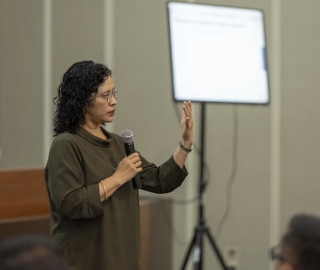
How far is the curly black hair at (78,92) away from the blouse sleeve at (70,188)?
11 cm

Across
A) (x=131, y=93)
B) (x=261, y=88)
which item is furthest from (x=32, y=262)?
(x=131, y=93)

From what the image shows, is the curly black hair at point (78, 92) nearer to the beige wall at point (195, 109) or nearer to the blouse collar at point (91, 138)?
the blouse collar at point (91, 138)

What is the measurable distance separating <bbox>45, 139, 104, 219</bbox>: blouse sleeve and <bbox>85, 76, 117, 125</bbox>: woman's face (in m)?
0.15

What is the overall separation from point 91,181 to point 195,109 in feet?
7.01

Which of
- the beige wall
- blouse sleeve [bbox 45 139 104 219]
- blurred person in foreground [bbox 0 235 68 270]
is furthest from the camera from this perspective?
Result: the beige wall

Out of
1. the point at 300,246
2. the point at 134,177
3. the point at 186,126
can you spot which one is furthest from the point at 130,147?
the point at 300,246

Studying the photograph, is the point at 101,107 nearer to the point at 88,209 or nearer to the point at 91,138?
the point at 91,138

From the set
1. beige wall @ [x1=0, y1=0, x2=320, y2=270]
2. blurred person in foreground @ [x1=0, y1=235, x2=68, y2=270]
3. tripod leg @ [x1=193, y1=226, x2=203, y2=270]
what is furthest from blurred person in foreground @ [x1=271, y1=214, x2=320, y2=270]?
beige wall @ [x1=0, y1=0, x2=320, y2=270]

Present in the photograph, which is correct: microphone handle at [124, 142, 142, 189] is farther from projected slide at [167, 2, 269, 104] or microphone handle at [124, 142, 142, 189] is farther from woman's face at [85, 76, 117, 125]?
projected slide at [167, 2, 269, 104]

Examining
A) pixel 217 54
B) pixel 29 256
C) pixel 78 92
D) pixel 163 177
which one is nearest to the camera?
pixel 29 256

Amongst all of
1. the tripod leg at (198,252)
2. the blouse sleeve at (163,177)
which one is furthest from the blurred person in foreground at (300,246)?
the tripod leg at (198,252)

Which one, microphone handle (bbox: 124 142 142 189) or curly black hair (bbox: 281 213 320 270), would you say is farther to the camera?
microphone handle (bbox: 124 142 142 189)

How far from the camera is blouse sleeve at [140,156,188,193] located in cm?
226

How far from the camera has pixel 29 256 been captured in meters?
0.85
